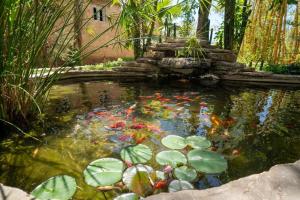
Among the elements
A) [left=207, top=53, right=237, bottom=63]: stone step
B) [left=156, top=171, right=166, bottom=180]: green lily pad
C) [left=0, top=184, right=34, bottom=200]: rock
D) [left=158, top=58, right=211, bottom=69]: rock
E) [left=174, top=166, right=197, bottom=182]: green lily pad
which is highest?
[left=207, top=53, right=237, bottom=63]: stone step

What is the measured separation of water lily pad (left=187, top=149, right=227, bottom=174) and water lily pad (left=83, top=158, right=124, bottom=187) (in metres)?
0.44

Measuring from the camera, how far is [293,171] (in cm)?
93

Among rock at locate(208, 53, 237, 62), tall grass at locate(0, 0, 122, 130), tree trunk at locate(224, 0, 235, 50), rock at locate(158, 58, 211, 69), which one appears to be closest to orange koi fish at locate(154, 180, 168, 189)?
tall grass at locate(0, 0, 122, 130)

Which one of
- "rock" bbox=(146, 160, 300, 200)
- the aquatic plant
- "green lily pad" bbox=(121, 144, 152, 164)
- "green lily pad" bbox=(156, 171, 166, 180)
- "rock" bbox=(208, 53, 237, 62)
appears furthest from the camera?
"rock" bbox=(208, 53, 237, 62)

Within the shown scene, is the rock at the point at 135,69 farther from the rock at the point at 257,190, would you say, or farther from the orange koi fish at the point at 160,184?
the rock at the point at 257,190

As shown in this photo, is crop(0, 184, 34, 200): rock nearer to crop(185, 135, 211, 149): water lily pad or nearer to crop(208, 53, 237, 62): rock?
crop(185, 135, 211, 149): water lily pad

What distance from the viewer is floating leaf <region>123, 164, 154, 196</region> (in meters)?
1.28

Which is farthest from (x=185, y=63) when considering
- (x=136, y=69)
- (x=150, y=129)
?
(x=150, y=129)

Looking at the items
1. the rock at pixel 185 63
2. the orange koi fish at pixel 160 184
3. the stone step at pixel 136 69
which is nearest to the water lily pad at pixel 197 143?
the orange koi fish at pixel 160 184

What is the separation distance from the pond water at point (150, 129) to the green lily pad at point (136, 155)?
92mm

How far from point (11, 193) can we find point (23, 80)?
126 cm

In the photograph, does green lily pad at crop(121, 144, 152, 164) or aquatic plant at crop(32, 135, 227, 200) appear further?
green lily pad at crop(121, 144, 152, 164)

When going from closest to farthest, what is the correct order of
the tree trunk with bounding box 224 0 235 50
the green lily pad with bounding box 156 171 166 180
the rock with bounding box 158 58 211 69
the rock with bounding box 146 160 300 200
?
the rock with bounding box 146 160 300 200 < the green lily pad with bounding box 156 171 166 180 < the rock with bounding box 158 58 211 69 < the tree trunk with bounding box 224 0 235 50

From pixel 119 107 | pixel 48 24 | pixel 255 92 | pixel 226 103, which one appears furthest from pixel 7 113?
pixel 255 92
